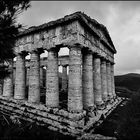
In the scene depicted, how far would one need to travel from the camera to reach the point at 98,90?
14.2 metres

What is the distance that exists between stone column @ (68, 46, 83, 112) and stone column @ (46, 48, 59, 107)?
59.5 inches

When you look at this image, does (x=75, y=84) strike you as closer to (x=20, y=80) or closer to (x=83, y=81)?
A: (x=83, y=81)

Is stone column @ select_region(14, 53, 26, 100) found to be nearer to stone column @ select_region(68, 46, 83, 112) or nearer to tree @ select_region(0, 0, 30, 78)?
stone column @ select_region(68, 46, 83, 112)

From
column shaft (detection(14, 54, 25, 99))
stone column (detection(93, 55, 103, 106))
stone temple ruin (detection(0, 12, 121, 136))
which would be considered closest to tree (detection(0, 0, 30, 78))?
stone temple ruin (detection(0, 12, 121, 136))

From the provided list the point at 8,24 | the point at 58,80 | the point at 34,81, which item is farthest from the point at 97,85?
the point at 8,24

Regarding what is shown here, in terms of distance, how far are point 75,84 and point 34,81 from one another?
14.5ft

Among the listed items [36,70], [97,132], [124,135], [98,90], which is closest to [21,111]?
[36,70]

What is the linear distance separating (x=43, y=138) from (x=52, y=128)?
6.62 ft

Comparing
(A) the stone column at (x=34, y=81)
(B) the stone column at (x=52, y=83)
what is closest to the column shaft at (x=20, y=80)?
(A) the stone column at (x=34, y=81)

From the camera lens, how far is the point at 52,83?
11391 mm

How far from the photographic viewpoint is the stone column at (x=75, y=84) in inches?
394

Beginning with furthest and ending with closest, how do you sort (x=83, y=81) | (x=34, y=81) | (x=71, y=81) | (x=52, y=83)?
(x=34, y=81) < (x=83, y=81) < (x=52, y=83) < (x=71, y=81)

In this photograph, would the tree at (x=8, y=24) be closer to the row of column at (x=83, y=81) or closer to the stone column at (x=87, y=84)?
Answer: the row of column at (x=83, y=81)

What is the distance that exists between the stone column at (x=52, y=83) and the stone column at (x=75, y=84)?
4.96 feet
